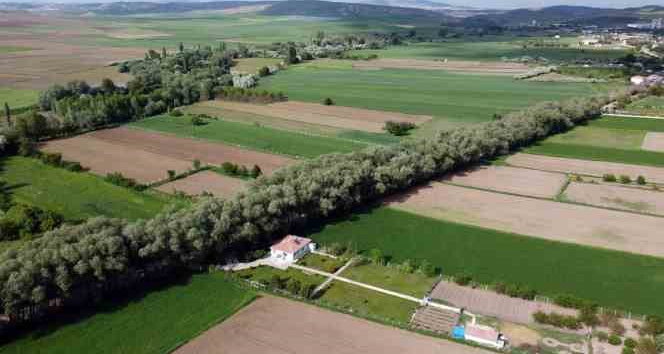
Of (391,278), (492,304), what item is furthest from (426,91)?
(492,304)

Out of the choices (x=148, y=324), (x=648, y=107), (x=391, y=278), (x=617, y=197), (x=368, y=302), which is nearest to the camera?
(x=148, y=324)

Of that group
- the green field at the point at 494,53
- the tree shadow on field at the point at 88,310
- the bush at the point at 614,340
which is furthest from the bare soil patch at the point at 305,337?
the green field at the point at 494,53

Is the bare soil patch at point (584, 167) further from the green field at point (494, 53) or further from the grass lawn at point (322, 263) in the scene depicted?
the green field at point (494, 53)

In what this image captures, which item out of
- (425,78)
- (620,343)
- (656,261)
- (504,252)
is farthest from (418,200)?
(425,78)

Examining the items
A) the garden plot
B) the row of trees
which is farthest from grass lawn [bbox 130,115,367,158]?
the garden plot

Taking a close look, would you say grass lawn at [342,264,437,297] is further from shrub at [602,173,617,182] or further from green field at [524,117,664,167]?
green field at [524,117,664,167]

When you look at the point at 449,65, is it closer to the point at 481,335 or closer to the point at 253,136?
the point at 253,136

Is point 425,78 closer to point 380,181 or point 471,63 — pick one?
point 471,63
